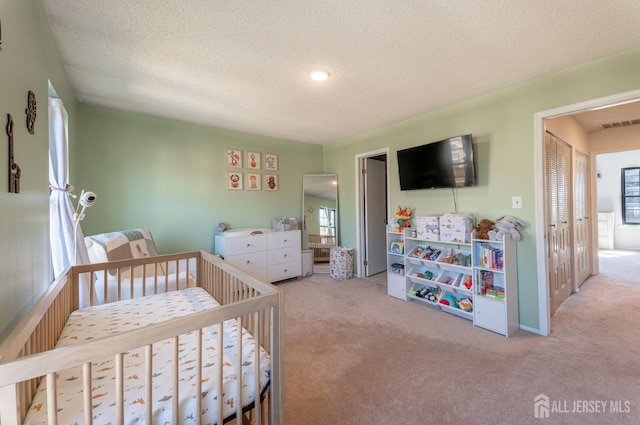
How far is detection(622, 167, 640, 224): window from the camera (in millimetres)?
5543

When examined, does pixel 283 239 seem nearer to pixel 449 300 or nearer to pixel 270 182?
pixel 270 182

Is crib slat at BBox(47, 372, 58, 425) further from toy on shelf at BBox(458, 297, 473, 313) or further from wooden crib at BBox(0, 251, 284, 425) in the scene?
toy on shelf at BBox(458, 297, 473, 313)

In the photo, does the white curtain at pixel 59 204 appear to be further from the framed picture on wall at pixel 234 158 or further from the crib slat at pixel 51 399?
the framed picture on wall at pixel 234 158

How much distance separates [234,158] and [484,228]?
319cm

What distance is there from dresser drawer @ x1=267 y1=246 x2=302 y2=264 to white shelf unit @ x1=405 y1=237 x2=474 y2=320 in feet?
5.42

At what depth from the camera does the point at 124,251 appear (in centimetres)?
226

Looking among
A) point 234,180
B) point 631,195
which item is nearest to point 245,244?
point 234,180

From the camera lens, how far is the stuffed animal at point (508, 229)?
2.27 m

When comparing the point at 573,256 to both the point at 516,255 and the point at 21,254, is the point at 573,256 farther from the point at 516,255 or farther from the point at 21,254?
the point at 21,254

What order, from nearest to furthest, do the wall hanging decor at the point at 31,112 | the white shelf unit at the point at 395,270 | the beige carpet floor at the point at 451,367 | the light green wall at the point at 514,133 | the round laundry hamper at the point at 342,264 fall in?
1. the wall hanging decor at the point at 31,112
2. the beige carpet floor at the point at 451,367
3. the light green wall at the point at 514,133
4. the white shelf unit at the point at 395,270
5. the round laundry hamper at the point at 342,264

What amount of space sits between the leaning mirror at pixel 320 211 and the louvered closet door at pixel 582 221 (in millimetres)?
3185

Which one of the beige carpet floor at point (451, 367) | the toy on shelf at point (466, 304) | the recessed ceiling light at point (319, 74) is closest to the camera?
the beige carpet floor at point (451, 367)

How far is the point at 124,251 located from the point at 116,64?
1515 millimetres

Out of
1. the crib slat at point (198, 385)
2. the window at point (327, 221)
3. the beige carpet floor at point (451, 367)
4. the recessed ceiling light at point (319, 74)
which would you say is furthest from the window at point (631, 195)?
the crib slat at point (198, 385)
